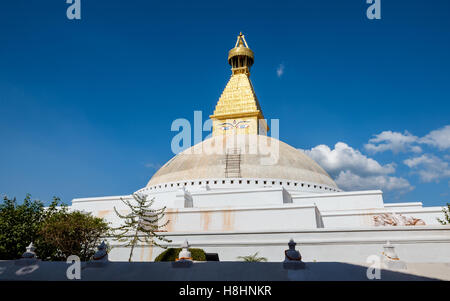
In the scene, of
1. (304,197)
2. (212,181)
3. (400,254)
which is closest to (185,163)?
(212,181)

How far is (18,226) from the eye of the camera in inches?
603

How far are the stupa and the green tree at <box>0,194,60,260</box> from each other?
411cm

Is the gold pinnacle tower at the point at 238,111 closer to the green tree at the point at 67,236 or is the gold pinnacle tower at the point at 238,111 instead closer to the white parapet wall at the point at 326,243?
the white parapet wall at the point at 326,243

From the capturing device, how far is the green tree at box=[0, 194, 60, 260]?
15.0 m

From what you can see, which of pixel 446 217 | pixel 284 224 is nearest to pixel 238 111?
pixel 284 224

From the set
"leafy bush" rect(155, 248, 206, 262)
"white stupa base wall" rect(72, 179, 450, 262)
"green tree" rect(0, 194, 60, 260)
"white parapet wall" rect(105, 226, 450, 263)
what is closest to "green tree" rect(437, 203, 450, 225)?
"white stupa base wall" rect(72, 179, 450, 262)

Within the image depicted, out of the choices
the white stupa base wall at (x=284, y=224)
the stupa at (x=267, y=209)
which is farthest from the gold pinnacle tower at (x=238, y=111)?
the white stupa base wall at (x=284, y=224)

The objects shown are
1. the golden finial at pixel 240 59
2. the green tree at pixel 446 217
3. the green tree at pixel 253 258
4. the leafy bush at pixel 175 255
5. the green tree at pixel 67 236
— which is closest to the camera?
the leafy bush at pixel 175 255

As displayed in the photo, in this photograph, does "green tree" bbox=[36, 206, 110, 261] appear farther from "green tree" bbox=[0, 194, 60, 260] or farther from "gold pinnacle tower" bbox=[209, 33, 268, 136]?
"gold pinnacle tower" bbox=[209, 33, 268, 136]

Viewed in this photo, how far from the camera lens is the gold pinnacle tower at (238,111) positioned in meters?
40.1

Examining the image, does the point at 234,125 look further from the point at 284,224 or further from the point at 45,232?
the point at 45,232

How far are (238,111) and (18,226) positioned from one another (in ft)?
98.3

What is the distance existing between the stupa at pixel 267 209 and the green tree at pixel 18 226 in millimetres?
4105
